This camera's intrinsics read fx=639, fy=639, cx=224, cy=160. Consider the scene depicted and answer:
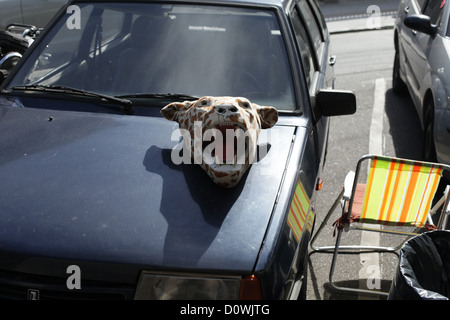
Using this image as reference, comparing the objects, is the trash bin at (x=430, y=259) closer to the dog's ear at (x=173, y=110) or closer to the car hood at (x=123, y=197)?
the car hood at (x=123, y=197)

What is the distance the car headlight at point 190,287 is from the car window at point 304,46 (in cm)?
178

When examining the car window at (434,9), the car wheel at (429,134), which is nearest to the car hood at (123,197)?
the car wheel at (429,134)

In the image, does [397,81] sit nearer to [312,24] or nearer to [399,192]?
[312,24]

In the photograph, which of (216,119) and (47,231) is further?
(216,119)

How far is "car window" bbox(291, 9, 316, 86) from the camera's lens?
4.04 meters

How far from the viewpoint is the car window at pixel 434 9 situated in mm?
6004

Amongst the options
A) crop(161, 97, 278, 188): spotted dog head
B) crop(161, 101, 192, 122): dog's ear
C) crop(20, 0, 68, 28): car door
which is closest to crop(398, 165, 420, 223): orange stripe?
crop(161, 97, 278, 188): spotted dog head

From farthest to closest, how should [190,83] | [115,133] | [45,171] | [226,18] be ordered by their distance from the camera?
[226,18]
[190,83]
[115,133]
[45,171]

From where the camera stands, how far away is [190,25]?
389 centimetres

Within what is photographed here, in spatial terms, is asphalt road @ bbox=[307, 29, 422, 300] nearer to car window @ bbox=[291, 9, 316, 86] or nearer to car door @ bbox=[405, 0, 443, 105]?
car door @ bbox=[405, 0, 443, 105]

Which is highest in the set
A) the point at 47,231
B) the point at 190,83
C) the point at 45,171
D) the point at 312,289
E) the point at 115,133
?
the point at 190,83
